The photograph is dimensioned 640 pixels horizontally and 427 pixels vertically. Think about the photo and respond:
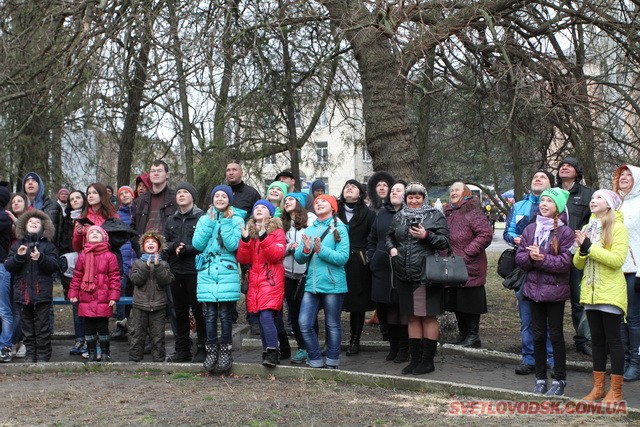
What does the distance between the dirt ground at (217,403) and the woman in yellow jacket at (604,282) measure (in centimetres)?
72

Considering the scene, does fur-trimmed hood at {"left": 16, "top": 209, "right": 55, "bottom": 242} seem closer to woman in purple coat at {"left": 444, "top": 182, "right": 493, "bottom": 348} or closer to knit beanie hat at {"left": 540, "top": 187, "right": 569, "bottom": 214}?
woman in purple coat at {"left": 444, "top": 182, "right": 493, "bottom": 348}

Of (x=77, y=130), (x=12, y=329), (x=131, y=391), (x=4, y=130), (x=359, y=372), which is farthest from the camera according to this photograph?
(x=77, y=130)

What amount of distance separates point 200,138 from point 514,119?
5.22 m

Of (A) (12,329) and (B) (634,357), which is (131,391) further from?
(B) (634,357)

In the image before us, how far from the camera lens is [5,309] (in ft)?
32.1

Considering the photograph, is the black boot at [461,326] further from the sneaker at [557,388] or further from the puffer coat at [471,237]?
the sneaker at [557,388]

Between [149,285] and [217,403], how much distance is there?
2450 millimetres

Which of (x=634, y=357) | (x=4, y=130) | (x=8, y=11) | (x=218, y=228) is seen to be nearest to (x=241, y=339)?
(x=218, y=228)

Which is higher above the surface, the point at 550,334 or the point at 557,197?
the point at 557,197

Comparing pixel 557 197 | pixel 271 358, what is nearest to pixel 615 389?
pixel 557 197

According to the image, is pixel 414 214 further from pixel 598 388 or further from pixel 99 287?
pixel 99 287

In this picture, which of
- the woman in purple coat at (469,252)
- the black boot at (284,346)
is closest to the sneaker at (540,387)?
the woman in purple coat at (469,252)

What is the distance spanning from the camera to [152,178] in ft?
33.3

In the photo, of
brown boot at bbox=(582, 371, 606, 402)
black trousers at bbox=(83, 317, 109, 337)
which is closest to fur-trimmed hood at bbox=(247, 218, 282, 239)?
black trousers at bbox=(83, 317, 109, 337)
